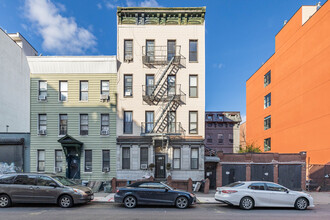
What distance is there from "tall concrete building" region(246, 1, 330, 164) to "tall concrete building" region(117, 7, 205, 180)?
1443cm

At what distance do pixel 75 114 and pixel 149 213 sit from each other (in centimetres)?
1173

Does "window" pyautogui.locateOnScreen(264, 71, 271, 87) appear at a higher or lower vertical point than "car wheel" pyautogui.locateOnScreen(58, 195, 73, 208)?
higher

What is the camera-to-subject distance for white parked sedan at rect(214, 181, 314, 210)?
34.8ft

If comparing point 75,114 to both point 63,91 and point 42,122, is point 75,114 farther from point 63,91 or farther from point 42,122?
point 42,122

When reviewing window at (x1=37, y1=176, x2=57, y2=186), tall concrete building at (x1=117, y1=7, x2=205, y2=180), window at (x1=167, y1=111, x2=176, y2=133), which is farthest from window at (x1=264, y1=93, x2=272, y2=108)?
window at (x1=37, y1=176, x2=57, y2=186)

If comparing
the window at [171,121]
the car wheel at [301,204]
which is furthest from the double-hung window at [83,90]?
the car wheel at [301,204]

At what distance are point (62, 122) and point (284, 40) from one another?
31.7 metres

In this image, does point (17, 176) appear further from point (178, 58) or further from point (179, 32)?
point (179, 32)

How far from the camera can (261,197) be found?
35.0 feet

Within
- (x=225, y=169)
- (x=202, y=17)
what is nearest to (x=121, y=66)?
(x=202, y=17)

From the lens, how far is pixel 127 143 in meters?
17.5

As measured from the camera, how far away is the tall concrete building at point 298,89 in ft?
72.7

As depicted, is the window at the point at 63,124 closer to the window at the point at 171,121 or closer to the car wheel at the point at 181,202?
the window at the point at 171,121

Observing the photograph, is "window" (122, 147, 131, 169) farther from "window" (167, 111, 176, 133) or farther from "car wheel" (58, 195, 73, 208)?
"car wheel" (58, 195, 73, 208)
